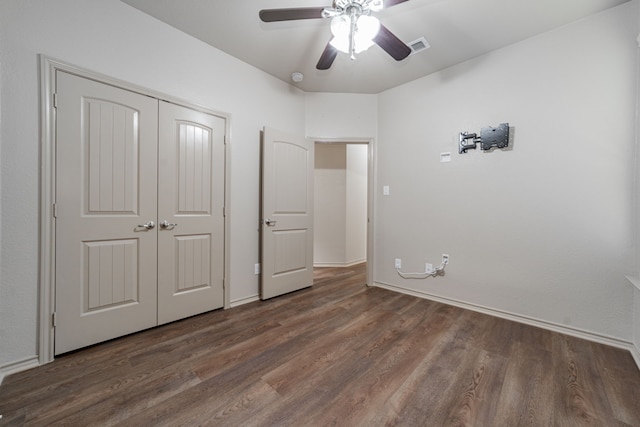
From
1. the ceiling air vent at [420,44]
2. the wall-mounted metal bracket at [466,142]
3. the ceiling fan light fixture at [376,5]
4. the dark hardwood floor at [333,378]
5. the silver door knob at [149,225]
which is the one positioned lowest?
the dark hardwood floor at [333,378]

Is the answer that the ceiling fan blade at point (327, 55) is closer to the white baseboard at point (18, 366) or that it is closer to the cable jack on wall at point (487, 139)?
the cable jack on wall at point (487, 139)

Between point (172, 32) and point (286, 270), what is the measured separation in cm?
257

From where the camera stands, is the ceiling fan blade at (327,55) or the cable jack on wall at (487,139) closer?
the ceiling fan blade at (327,55)

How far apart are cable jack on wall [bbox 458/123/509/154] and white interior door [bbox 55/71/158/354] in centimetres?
293

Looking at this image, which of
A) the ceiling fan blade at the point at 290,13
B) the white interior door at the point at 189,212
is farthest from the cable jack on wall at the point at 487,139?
the white interior door at the point at 189,212

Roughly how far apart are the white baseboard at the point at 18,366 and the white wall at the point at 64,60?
0.02 m

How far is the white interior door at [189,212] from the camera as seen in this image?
2.21 meters

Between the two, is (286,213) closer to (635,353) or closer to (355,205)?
(355,205)

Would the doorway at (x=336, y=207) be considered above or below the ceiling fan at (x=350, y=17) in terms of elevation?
below

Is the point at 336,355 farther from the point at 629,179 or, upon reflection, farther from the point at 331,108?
the point at 331,108

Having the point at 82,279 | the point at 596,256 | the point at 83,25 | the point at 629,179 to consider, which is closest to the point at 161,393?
the point at 82,279

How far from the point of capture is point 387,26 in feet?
7.13

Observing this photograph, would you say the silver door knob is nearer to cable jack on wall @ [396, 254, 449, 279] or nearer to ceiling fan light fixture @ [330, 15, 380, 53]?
ceiling fan light fixture @ [330, 15, 380, 53]

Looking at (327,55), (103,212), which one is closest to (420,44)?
(327,55)
